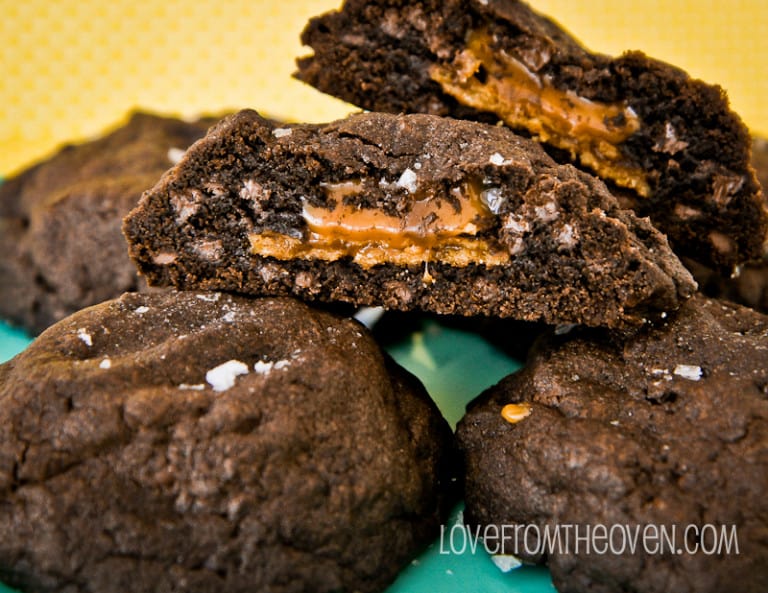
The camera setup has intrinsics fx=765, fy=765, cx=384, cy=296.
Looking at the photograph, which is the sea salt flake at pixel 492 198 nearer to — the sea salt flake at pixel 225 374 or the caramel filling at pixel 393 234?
the caramel filling at pixel 393 234

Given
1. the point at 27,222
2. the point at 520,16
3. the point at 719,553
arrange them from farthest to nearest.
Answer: the point at 27,222 → the point at 520,16 → the point at 719,553

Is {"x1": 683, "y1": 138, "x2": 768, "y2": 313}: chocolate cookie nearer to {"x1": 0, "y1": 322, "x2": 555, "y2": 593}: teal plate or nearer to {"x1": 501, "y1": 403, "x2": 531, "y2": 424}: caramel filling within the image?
{"x1": 0, "y1": 322, "x2": 555, "y2": 593}: teal plate

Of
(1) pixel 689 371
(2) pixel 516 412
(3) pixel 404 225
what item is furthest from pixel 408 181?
(1) pixel 689 371

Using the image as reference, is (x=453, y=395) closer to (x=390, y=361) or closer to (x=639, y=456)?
(x=390, y=361)

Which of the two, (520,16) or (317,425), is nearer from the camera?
(317,425)

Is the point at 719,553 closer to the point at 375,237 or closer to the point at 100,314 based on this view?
the point at 375,237

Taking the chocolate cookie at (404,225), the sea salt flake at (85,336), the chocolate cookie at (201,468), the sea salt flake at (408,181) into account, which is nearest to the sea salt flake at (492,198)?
the chocolate cookie at (404,225)

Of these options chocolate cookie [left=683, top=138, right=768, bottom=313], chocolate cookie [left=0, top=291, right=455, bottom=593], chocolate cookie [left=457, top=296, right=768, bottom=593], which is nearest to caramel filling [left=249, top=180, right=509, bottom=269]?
chocolate cookie [left=0, top=291, right=455, bottom=593]

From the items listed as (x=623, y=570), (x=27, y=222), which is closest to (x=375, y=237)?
(x=623, y=570)
